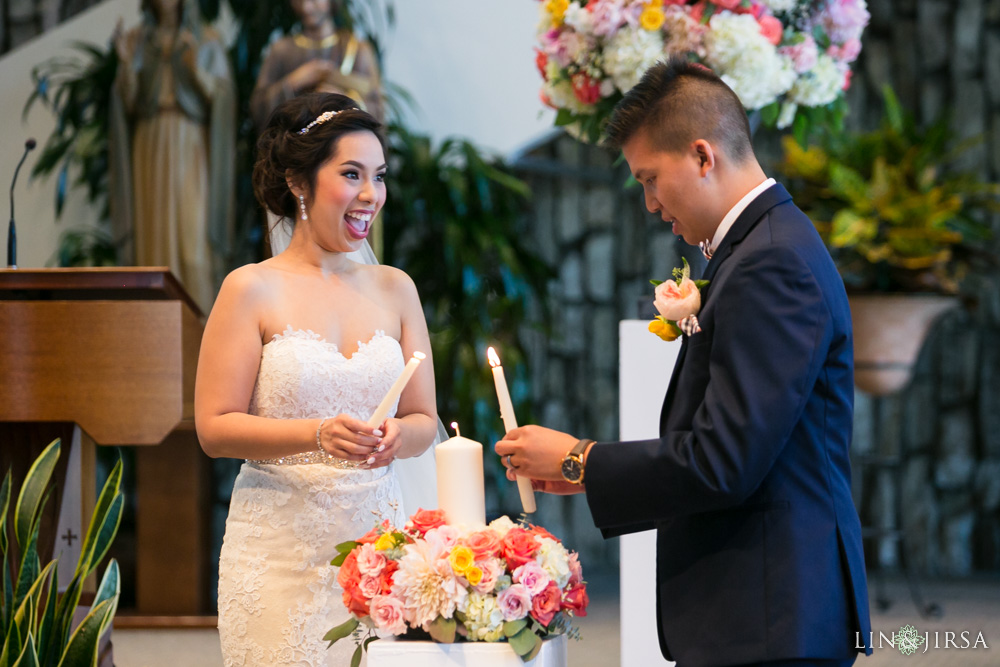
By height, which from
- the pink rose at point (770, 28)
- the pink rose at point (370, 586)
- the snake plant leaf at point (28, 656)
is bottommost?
the snake plant leaf at point (28, 656)

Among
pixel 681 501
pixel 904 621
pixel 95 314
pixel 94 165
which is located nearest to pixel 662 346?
pixel 681 501

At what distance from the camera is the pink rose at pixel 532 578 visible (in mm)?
1432

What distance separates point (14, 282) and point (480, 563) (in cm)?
196

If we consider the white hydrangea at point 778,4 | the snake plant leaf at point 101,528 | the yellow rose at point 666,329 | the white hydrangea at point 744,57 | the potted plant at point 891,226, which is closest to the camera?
the yellow rose at point 666,329

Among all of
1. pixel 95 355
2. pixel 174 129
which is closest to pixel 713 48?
pixel 95 355

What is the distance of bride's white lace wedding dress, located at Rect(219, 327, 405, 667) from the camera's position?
2.08m

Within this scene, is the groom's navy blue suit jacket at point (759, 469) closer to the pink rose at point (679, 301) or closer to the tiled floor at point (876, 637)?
the pink rose at point (679, 301)

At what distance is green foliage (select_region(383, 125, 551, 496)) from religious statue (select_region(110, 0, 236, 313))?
94 centimetres

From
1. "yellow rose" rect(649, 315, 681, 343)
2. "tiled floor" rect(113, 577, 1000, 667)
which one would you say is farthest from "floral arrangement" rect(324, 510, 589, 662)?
"tiled floor" rect(113, 577, 1000, 667)

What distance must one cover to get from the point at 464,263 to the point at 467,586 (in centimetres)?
370

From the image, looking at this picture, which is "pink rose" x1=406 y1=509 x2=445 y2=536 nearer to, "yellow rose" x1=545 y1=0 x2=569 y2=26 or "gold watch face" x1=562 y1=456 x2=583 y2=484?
"gold watch face" x1=562 y1=456 x2=583 y2=484

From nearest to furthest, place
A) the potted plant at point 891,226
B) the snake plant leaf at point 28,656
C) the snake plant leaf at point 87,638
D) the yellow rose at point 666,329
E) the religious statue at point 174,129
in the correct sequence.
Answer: the yellow rose at point 666,329 < the snake plant leaf at point 28,656 < the snake plant leaf at point 87,638 < the potted plant at point 891,226 < the religious statue at point 174,129

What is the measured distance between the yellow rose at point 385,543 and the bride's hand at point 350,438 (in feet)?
1.04

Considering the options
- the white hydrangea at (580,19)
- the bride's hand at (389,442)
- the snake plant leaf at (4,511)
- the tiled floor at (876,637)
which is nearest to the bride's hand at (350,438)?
the bride's hand at (389,442)
